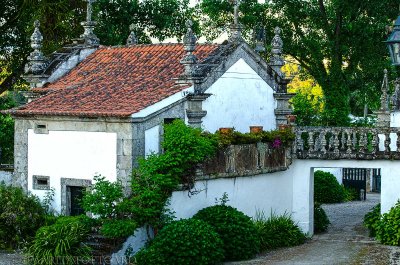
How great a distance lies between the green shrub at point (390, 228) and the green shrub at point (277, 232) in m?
2.28

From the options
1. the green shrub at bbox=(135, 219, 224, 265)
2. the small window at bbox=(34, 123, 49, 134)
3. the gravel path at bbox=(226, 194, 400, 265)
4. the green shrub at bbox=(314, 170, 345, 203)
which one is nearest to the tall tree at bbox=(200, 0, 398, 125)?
the green shrub at bbox=(314, 170, 345, 203)

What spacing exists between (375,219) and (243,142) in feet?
15.5

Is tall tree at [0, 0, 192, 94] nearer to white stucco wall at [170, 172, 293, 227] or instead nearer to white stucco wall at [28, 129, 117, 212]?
white stucco wall at [28, 129, 117, 212]

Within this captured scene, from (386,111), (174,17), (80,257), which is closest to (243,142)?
(80,257)

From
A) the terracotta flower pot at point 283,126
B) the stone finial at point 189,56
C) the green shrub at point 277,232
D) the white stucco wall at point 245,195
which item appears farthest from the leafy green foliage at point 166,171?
the terracotta flower pot at point 283,126

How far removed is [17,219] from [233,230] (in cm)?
561

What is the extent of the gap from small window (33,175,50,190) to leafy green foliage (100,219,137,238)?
3.95m

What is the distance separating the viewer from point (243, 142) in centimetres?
2616

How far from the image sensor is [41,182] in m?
26.3

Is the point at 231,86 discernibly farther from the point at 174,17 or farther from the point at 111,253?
the point at 174,17

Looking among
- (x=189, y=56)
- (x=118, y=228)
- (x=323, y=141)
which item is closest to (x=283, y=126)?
(x=323, y=141)

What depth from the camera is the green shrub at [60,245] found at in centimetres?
2242

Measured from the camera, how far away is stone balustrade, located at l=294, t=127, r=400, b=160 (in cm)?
2680

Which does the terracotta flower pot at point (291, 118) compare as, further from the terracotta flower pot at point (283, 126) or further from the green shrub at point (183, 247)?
the green shrub at point (183, 247)
